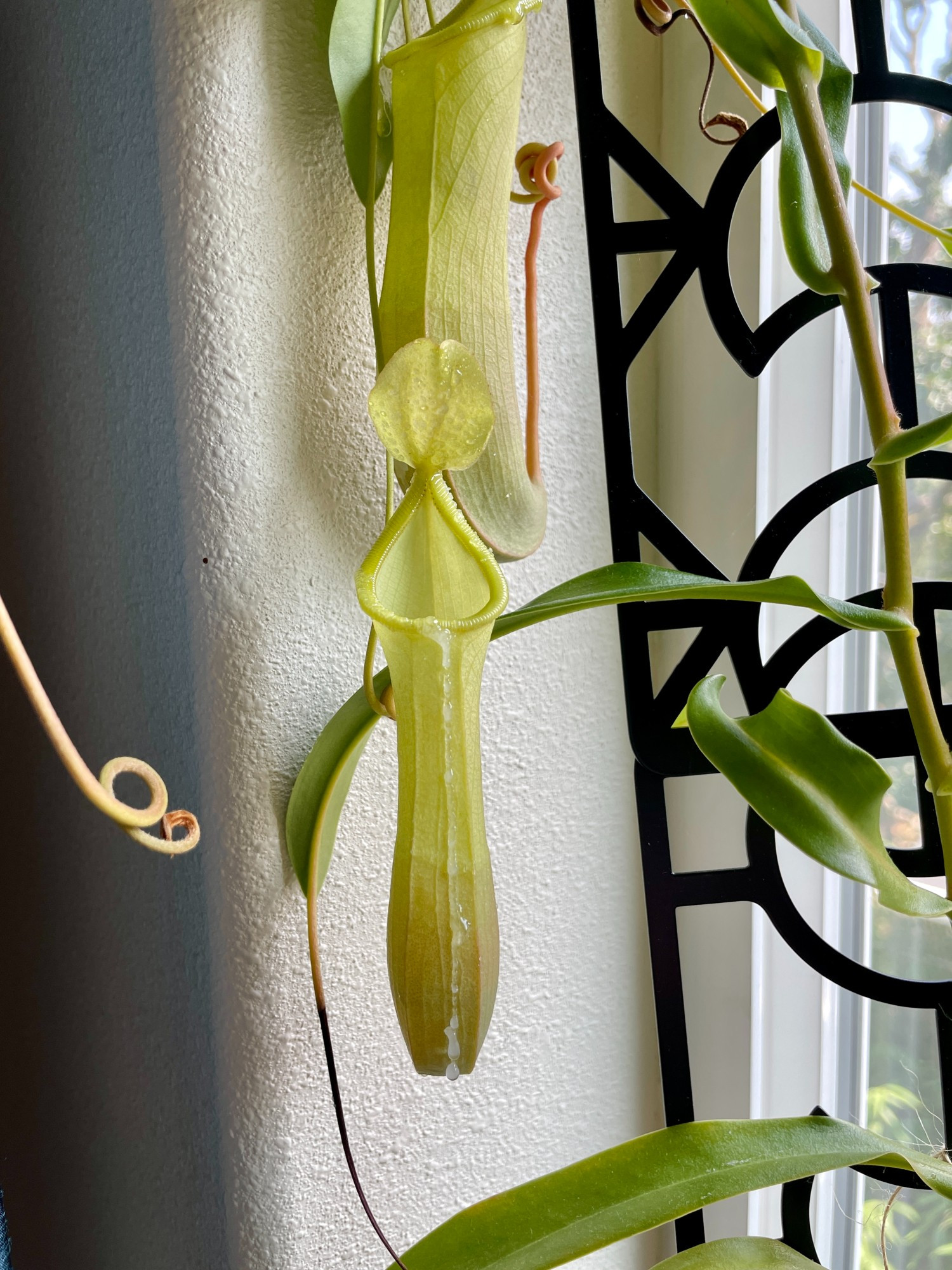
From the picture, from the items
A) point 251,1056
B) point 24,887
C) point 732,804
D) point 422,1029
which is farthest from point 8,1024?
point 732,804

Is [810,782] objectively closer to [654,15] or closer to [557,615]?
[557,615]

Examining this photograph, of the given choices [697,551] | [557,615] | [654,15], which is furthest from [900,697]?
[654,15]

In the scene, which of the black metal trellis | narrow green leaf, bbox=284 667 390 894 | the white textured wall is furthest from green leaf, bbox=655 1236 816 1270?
narrow green leaf, bbox=284 667 390 894

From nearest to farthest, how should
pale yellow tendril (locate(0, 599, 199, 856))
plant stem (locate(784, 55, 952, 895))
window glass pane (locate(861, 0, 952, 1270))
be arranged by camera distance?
1. pale yellow tendril (locate(0, 599, 199, 856))
2. plant stem (locate(784, 55, 952, 895))
3. window glass pane (locate(861, 0, 952, 1270))

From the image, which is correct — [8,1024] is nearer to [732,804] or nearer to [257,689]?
[257,689]

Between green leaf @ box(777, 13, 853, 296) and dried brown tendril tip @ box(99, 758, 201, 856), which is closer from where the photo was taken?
dried brown tendril tip @ box(99, 758, 201, 856)

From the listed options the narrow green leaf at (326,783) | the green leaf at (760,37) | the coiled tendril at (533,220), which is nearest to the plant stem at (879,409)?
the green leaf at (760,37)

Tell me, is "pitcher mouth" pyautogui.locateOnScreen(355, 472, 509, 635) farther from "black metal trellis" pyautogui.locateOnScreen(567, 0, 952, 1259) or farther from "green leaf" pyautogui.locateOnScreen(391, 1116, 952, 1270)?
"green leaf" pyautogui.locateOnScreen(391, 1116, 952, 1270)
